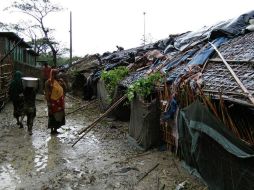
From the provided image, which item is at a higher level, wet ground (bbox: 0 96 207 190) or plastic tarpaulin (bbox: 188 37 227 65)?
plastic tarpaulin (bbox: 188 37 227 65)

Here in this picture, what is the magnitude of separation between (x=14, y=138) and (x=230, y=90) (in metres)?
6.38

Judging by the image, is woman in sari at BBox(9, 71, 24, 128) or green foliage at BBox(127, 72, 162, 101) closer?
green foliage at BBox(127, 72, 162, 101)

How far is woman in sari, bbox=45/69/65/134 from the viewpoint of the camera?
9.84 meters

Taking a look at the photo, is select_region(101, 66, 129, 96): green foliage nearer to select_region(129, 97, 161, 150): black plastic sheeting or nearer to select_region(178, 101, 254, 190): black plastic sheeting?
select_region(129, 97, 161, 150): black plastic sheeting

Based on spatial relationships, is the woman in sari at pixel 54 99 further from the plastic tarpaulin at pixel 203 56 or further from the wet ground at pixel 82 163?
the plastic tarpaulin at pixel 203 56

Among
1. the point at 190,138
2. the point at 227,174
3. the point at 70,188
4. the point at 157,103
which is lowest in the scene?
the point at 70,188

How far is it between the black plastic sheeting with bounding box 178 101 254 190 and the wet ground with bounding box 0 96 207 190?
0.54 meters

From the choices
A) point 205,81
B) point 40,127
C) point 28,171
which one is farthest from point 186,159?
point 40,127

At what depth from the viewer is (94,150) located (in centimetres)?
863

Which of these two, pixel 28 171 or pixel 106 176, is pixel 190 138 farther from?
pixel 28 171

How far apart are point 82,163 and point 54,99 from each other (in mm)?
2969

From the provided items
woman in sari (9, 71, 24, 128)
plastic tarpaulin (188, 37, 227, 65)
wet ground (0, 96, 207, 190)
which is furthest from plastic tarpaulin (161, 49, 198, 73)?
woman in sari (9, 71, 24, 128)

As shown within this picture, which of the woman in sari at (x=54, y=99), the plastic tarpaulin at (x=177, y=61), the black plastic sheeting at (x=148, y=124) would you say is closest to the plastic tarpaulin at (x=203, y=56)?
the plastic tarpaulin at (x=177, y=61)

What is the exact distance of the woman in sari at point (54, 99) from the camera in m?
9.84
